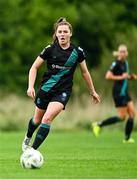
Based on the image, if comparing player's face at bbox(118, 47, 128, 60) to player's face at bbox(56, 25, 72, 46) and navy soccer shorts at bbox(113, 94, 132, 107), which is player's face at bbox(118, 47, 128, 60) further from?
player's face at bbox(56, 25, 72, 46)

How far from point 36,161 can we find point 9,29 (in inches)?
1738

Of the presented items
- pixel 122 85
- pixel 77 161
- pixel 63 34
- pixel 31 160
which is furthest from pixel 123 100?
pixel 31 160

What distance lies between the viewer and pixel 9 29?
57469 mm

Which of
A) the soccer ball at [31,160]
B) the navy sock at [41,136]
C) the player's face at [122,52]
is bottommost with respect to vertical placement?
the soccer ball at [31,160]

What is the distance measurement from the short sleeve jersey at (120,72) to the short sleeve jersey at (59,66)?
7.79 metres

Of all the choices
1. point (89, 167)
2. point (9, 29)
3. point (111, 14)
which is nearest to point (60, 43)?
point (89, 167)

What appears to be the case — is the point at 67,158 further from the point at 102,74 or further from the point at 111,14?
the point at 111,14

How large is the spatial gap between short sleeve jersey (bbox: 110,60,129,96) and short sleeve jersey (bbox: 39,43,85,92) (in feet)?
25.6

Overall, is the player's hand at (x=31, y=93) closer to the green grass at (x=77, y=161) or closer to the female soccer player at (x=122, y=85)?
the green grass at (x=77, y=161)

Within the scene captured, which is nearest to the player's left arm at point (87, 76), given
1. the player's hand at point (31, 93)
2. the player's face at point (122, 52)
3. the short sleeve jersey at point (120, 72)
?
the player's hand at point (31, 93)

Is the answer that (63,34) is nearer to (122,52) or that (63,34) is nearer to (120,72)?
(122,52)

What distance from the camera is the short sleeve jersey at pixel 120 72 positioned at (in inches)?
891

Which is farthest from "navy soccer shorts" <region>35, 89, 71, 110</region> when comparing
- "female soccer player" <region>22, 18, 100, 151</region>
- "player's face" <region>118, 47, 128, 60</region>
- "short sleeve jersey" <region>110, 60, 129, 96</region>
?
"short sleeve jersey" <region>110, 60, 129, 96</region>

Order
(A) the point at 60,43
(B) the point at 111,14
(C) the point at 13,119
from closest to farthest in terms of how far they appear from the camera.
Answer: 1. (A) the point at 60,43
2. (C) the point at 13,119
3. (B) the point at 111,14
